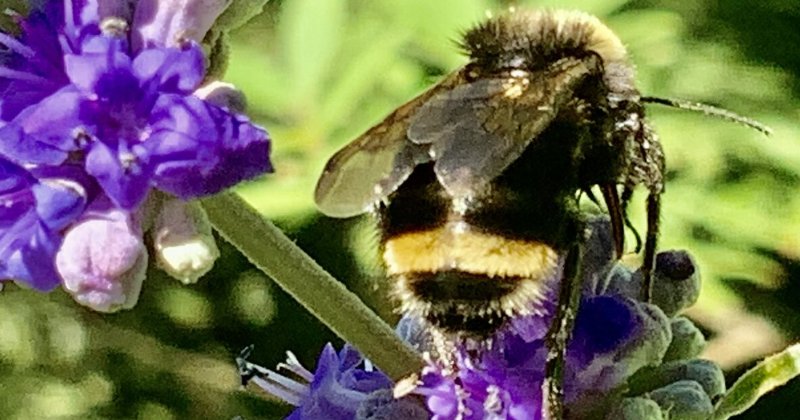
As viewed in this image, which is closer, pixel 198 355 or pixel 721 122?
pixel 721 122

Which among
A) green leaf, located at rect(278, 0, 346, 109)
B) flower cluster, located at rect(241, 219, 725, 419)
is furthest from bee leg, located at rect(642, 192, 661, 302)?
green leaf, located at rect(278, 0, 346, 109)

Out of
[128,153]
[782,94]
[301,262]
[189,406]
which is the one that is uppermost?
[128,153]

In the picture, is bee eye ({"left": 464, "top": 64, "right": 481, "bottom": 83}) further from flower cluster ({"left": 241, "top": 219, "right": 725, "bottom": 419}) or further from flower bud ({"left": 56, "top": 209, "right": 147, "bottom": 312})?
flower bud ({"left": 56, "top": 209, "right": 147, "bottom": 312})

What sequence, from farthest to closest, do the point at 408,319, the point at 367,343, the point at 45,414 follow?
1. the point at 45,414
2. the point at 408,319
3. the point at 367,343

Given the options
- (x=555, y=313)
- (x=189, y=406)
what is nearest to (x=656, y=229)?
(x=555, y=313)

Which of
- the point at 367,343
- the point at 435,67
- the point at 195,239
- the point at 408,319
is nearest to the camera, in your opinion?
the point at 195,239

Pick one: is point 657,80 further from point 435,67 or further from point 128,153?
point 128,153

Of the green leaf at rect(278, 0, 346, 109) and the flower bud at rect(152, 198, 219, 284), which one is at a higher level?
the flower bud at rect(152, 198, 219, 284)
